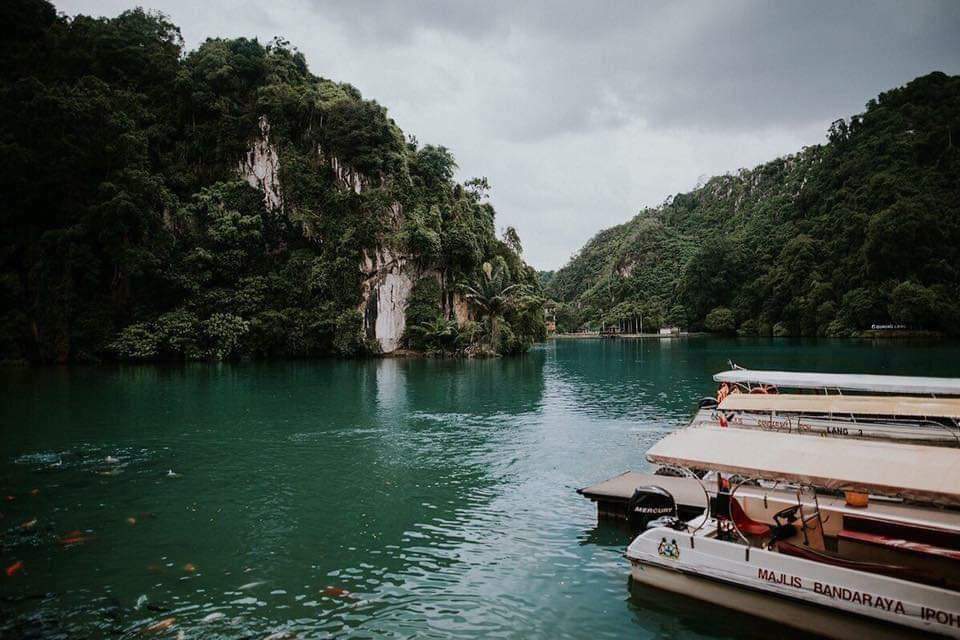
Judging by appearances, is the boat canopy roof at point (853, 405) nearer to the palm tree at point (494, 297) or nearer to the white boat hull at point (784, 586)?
the white boat hull at point (784, 586)

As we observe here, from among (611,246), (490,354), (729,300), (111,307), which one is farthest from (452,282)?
(611,246)

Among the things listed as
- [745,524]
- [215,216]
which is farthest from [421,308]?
[745,524]

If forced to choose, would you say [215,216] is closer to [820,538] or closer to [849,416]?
[849,416]

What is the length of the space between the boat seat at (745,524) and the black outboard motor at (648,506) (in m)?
1.73

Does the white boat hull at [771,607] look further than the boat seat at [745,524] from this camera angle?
No

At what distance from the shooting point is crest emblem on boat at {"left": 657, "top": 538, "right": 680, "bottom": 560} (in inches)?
377

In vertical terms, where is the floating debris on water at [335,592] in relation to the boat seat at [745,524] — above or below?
→ below

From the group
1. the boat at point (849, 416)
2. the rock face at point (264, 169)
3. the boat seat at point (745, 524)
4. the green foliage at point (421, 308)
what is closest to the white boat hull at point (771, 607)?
the boat seat at point (745, 524)

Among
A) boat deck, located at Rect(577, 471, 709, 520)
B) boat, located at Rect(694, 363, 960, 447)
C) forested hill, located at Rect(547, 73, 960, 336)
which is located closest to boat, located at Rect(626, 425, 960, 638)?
boat deck, located at Rect(577, 471, 709, 520)

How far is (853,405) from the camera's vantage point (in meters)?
17.7

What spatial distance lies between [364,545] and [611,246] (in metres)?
186

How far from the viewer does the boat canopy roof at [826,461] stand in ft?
26.0

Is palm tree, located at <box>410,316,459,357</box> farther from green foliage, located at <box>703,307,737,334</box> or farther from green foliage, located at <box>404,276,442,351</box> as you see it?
green foliage, located at <box>703,307,737,334</box>

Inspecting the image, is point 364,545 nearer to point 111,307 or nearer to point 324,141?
point 111,307
